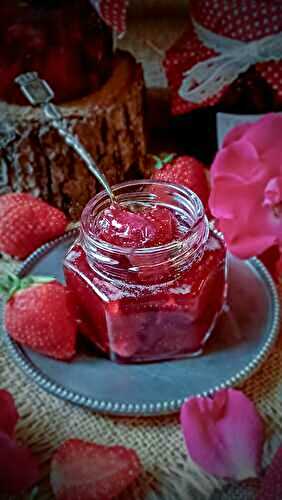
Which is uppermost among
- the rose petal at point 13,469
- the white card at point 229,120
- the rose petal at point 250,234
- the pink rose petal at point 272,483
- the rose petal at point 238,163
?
the rose petal at point 238,163

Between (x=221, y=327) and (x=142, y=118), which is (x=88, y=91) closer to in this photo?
(x=142, y=118)

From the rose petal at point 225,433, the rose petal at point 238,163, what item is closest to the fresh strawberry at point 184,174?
the rose petal at point 238,163

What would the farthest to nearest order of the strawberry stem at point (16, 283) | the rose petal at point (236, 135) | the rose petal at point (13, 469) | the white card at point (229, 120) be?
the white card at point (229, 120) → the rose petal at point (236, 135) → the strawberry stem at point (16, 283) → the rose petal at point (13, 469)

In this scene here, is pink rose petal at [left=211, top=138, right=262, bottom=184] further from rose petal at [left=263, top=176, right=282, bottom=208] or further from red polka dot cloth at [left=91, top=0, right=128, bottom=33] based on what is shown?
red polka dot cloth at [left=91, top=0, right=128, bottom=33]

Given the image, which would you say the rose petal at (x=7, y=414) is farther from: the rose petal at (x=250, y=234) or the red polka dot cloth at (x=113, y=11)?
the red polka dot cloth at (x=113, y=11)

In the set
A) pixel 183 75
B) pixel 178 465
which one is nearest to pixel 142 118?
pixel 183 75

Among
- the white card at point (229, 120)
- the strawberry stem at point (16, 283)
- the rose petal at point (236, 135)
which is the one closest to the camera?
Result: the strawberry stem at point (16, 283)

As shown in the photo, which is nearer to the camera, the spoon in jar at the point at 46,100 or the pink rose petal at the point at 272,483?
the pink rose petal at the point at 272,483
